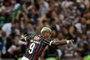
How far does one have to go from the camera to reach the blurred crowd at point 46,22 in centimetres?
1641

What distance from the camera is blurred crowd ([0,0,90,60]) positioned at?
16.4m

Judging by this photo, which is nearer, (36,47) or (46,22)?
(36,47)

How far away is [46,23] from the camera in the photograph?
17.3 m

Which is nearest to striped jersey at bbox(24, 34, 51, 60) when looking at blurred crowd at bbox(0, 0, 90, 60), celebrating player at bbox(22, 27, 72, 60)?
celebrating player at bbox(22, 27, 72, 60)

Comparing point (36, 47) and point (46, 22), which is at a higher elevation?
point (46, 22)

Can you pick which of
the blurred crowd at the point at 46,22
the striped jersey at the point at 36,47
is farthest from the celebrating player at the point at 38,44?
the blurred crowd at the point at 46,22

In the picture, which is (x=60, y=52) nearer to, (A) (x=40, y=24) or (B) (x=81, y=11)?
(A) (x=40, y=24)

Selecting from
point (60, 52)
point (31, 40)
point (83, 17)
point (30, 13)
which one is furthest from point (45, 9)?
point (31, 40)

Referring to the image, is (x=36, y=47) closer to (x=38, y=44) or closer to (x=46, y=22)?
(x=38, y=44)

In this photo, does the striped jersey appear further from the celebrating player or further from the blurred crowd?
the blurred crowd

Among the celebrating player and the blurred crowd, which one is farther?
the blurred crowd

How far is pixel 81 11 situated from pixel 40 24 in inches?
86.1

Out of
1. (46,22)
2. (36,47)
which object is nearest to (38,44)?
(36,47)

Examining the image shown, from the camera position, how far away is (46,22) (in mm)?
17422
